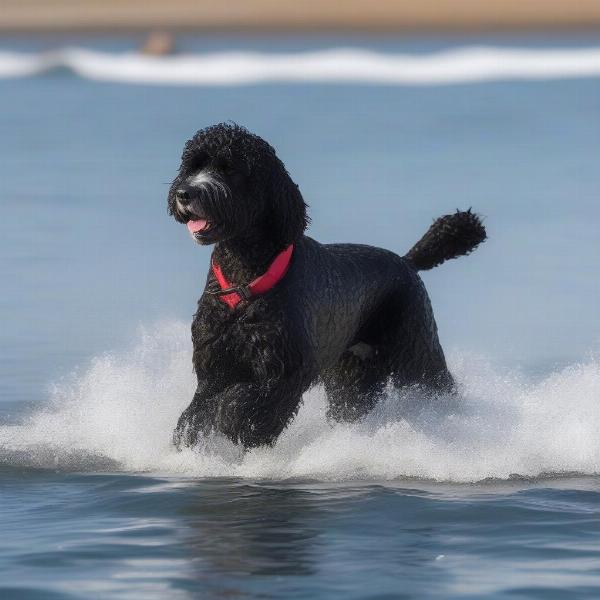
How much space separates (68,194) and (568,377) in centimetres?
918

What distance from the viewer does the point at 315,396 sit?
28.1 feet

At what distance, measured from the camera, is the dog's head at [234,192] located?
7.02 m

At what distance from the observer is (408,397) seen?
8242 mm

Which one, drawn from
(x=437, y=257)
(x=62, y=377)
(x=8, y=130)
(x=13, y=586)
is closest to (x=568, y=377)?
(x=437, y=257)

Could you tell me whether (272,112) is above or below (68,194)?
above

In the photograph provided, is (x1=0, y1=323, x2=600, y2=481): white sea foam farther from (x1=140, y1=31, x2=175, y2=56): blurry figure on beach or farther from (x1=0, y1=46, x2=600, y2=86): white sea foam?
(x1=140, y1=31, x2=175, y2=56): blurry figure on beach

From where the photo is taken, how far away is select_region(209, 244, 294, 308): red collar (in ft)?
23.8

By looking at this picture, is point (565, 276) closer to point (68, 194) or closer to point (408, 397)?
point (408, 397)

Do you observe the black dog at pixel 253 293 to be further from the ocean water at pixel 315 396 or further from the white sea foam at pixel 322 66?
the white sea foam at pixel 322 66

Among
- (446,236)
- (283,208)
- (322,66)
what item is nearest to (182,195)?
(283,208)

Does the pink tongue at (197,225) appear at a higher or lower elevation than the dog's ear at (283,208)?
lower

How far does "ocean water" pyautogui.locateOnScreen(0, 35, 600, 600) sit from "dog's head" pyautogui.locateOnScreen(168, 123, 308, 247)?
85cm

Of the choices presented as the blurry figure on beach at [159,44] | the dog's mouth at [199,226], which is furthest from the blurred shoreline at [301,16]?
the dog's mouth at [199,226]

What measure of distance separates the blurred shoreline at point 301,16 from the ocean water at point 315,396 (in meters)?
13.7
